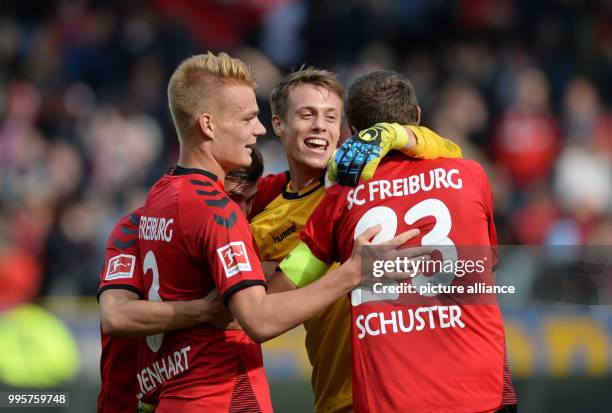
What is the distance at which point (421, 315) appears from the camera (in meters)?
4.16

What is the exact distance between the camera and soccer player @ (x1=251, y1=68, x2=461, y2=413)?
188 inches

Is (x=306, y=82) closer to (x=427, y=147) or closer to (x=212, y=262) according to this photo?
(x=427, y=147)

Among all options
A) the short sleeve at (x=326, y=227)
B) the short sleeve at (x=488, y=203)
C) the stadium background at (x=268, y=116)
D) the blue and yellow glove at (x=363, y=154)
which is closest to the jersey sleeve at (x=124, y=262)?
the short sleeve at (x=326, y=227)

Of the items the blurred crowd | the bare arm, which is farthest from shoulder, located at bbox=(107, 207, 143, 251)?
the blurred crowd

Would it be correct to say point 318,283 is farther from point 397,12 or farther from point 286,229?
point 397,12

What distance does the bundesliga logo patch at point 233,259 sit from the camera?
393 centimetres

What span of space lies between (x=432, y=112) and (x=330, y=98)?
5.97 m

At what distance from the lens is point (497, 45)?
1205cm

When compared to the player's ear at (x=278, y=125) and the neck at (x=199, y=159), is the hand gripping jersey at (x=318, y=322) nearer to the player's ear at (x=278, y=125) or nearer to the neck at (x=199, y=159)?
the player's ear at (x=278, y=125)

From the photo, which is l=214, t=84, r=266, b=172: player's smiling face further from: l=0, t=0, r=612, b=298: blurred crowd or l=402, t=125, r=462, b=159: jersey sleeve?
l=0, t=0, r=612, b=298: blurred crowd

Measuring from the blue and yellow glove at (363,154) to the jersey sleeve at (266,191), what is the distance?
1.08 meters

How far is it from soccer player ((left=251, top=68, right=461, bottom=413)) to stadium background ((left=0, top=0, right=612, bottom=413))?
2.33m

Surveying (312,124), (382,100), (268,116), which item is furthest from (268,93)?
(382,100)

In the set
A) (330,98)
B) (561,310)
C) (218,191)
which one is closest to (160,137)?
(561,310)
